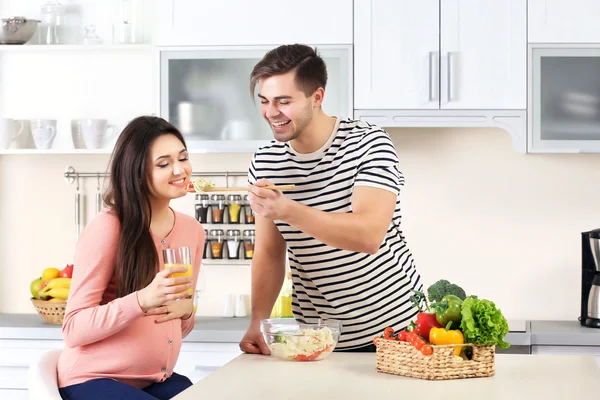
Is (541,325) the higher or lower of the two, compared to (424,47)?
lower

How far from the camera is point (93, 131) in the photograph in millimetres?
3709

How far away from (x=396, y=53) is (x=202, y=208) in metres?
1.18

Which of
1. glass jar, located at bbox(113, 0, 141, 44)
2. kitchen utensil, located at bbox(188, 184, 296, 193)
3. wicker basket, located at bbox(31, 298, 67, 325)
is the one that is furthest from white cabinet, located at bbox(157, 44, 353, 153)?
kitchen utensil, located at bbox(188, 184, 296, 193)

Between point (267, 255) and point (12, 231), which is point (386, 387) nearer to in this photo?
point (267, 255)

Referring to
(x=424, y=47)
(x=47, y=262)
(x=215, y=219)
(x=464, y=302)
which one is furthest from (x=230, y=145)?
(x=464, y=302)

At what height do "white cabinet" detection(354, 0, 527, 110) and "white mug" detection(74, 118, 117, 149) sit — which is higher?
"white cabinet" detection(354, 0, 527, 110)

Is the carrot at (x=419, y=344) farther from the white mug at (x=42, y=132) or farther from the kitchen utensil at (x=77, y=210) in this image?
the kitchen utensil at (x=77, y=210)

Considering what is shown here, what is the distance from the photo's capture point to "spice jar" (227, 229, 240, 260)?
3.92m

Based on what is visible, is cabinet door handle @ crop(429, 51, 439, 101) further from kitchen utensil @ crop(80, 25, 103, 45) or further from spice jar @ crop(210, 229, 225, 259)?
kitchen utensil @ crop(80, 25, 103, 45)

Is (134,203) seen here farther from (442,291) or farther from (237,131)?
(237,131)

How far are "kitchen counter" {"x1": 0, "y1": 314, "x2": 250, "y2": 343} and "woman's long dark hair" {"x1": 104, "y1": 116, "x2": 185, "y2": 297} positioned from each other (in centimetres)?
134

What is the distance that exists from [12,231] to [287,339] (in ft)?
8.26

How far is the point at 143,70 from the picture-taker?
3945 mm

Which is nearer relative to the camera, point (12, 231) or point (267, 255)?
point (267, 255)
